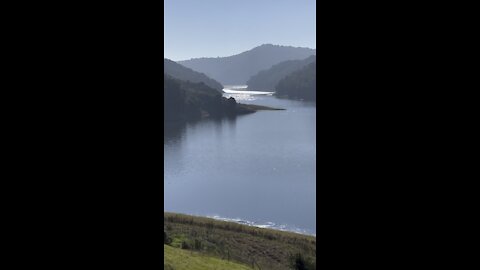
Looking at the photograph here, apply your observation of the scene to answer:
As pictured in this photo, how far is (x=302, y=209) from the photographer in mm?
47656

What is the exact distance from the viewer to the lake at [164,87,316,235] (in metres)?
46.1

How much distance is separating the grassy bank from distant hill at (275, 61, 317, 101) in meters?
112

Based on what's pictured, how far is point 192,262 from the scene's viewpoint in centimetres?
1658

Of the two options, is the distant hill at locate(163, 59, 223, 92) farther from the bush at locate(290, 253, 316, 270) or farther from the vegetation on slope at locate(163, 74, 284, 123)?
the bush at locate(290, 253, 316, 270)

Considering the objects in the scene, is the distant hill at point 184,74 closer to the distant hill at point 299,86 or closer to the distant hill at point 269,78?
the distant hill at point 269,78

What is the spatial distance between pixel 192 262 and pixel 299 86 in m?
126

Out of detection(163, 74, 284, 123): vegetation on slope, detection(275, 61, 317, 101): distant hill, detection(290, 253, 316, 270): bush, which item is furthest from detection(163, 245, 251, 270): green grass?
detection(275, 61, 317, 101): distant hill

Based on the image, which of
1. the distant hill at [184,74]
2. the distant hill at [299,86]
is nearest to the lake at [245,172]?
the distant hill at [299,86]

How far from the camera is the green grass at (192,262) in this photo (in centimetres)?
1560

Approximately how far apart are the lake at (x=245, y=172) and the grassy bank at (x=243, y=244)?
19.7 feet
